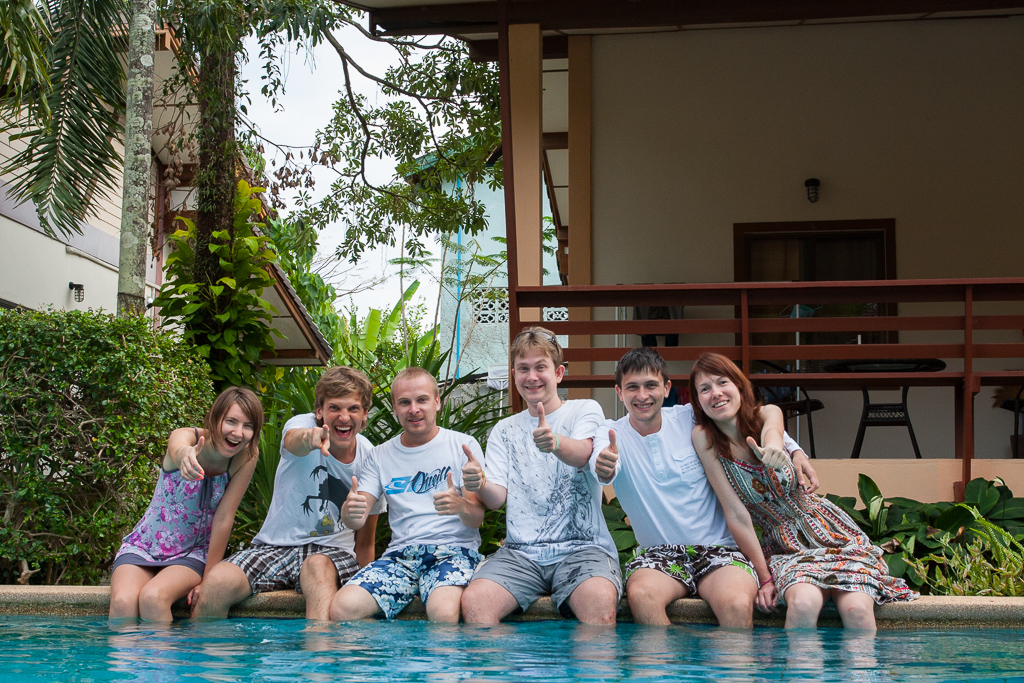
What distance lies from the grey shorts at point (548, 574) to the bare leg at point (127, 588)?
63.0 inches

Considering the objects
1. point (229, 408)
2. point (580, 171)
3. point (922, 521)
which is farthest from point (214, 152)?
point (922, 521)

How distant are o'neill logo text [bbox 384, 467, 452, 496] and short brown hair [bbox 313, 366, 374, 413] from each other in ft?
1.37

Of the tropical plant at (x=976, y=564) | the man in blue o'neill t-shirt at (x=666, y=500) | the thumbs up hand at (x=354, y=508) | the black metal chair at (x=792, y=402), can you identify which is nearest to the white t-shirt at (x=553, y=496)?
the man in blue o'neill t-shirt at (x=666, y=500)

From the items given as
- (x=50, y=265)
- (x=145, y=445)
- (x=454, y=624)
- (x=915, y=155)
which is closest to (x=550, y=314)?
(x=50, y=265)

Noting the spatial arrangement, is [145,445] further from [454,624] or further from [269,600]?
[454,624]

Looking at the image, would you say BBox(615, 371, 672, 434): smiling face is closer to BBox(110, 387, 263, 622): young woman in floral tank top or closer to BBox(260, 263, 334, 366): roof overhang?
BBox(110, 387, 263, 622): young woman in floral tank top

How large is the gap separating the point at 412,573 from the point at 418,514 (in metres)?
0.29

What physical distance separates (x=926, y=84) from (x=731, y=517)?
690 cm

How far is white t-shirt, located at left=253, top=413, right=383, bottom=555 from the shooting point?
4.71 metres

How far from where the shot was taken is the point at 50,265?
13.3m

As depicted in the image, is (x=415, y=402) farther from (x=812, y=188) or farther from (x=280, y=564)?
(x=812, y=188)

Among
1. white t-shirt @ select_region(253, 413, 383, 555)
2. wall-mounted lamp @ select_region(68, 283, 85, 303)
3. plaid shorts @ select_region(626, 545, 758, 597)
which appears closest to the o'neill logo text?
white t-shirt @ select_region(253, 413, 383, 555)

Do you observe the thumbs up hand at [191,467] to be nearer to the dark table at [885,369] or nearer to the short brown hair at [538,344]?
the short brown hair at [538,344]

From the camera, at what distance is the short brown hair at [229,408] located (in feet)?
14.9
